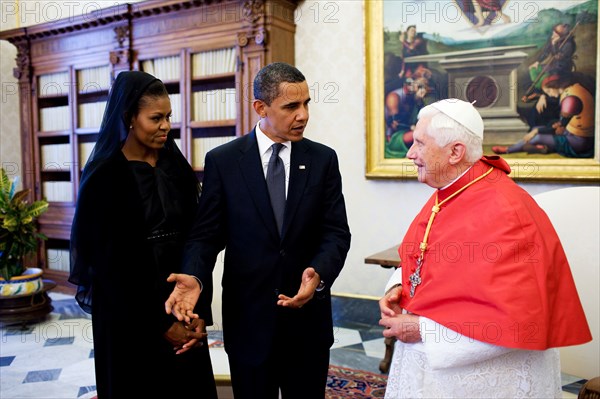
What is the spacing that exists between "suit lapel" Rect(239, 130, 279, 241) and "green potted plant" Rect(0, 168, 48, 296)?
152 inches

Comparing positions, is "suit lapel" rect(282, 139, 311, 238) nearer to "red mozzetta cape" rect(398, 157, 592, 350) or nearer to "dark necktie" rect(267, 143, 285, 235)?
"dark necktie" rect(267, 143, 285, 235)

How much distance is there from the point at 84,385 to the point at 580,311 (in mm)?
3288

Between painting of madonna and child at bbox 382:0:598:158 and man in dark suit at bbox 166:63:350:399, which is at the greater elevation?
painting of madonna and child at bbox 382:0:598:158

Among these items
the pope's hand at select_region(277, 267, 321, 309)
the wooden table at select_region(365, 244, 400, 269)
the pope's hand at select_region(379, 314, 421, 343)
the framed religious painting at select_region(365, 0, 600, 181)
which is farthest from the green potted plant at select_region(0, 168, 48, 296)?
the pope's hand at select_region(379, 314, 421, 343)

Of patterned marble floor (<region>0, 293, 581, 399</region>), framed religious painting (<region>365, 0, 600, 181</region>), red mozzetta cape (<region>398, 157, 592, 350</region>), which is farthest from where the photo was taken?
framed religious painting (<region>365, 0, 600, 181</region>)

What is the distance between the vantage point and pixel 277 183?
2.05 meters

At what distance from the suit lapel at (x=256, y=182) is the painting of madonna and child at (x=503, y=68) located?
2.86 meters

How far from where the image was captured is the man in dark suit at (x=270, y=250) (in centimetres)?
198

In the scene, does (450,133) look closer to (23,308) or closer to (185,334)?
(185,334)

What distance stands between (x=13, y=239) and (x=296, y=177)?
13.4ft

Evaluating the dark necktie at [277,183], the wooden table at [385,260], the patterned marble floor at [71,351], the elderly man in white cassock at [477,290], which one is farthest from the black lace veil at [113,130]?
the wooden table at [385,260]

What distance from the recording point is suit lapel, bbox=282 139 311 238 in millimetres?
1990

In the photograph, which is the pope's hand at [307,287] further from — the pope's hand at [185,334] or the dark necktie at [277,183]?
the pope's hand at [185,334]

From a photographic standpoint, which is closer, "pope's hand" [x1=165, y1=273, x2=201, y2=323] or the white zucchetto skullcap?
the white zucchetto skullcap
